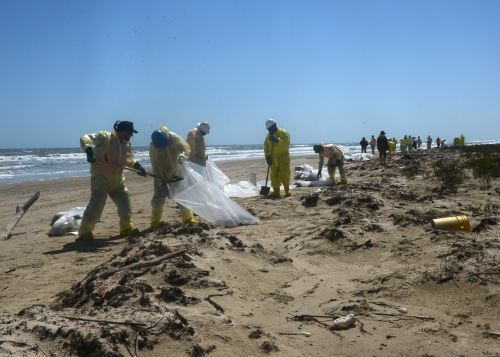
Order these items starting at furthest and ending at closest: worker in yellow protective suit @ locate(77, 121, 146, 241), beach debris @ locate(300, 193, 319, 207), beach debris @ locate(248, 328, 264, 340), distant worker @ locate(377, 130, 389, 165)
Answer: distant worker @ locate(377, 130, 389, 165), beach debris @ locate(300, 193, 319, 207), worker in yellow protective suit @ locate(77, 121, 146, 241), beach debris @ locate(248, 328, 264, 340)

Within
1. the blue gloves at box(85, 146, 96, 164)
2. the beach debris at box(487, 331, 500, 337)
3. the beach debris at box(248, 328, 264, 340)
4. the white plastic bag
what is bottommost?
the beach debris at box(487, 331, 500, 337)

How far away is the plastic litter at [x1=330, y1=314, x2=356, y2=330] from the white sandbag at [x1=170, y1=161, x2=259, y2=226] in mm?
3598

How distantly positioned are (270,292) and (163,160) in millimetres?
3883

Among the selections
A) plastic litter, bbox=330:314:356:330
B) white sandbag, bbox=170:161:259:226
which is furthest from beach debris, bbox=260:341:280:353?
white sandbag, bbox=170:161:259:226

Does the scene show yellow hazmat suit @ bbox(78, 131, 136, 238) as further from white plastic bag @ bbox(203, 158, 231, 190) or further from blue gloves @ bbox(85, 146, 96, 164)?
white plastic bag @ bbox(203, 158, 231, 190)

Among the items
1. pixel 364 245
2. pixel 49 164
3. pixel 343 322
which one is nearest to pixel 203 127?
pixel 364 245

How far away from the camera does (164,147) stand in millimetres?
7031

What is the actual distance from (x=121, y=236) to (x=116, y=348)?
446 centimetres

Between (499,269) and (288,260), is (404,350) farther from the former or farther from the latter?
(288,260)

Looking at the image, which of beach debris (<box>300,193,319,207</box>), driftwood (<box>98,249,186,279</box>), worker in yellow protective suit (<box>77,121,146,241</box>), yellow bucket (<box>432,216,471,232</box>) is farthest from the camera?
beach debris (<box>300,193,319,207</box>)

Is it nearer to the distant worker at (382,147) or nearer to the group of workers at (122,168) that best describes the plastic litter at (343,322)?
the group of workers at (122,168)

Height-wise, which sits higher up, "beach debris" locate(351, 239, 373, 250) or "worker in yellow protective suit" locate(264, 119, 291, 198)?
"worker in yellow protective suit" locate(264, 119, 291, 198)

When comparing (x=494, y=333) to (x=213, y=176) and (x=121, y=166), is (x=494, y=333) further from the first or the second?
(x=213, y=176)

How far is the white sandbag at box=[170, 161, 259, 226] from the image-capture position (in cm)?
645
